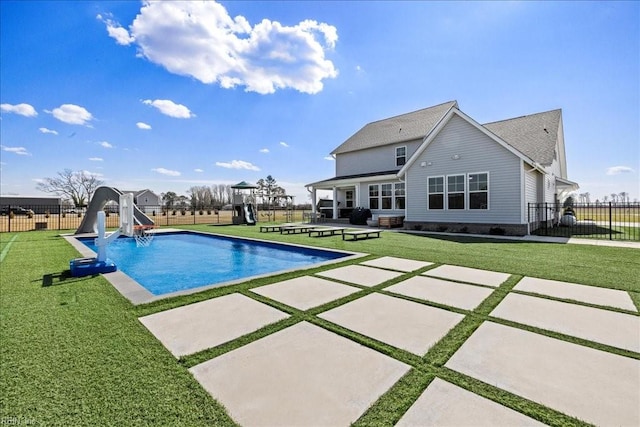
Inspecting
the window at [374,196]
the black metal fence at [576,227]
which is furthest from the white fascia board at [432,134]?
the black metal fence at [576,227]

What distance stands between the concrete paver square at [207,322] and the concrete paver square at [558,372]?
2.20m

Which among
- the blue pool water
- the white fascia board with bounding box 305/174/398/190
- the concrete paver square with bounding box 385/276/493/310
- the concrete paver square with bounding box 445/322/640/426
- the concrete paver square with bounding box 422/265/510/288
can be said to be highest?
the white fascia board with bounding box 305/174/398/190

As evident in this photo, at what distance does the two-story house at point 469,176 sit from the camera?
12258 millimetres

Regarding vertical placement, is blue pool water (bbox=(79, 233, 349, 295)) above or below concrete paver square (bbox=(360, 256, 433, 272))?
below

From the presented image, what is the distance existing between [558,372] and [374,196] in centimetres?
1710

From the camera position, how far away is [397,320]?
11.2ft

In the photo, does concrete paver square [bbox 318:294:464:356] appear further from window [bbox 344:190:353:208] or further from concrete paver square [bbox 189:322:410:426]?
window [bbox 344:190:353:208]

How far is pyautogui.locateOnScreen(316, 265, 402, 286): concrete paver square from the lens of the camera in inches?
204

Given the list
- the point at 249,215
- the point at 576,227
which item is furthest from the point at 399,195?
the point at 249,215

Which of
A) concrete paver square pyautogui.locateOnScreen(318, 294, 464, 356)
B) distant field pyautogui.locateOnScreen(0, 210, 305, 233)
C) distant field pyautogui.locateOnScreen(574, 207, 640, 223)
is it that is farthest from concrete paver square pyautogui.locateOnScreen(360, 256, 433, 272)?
distant field pyautogui.locateOnScreen(0, 210, 305, 233)

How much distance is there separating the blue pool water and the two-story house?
27.6ft

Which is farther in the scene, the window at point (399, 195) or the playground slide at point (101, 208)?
the window at point (399, 195)

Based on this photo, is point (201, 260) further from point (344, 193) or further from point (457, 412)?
point (344, 193)

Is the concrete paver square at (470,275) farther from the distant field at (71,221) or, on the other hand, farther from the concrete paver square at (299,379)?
the distant field at (71,221)
